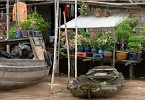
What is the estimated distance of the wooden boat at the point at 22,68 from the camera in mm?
12867

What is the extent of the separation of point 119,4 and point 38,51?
3976 millimetres

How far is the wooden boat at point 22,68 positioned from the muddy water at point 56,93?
0.96ft

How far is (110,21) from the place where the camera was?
15.8 meters

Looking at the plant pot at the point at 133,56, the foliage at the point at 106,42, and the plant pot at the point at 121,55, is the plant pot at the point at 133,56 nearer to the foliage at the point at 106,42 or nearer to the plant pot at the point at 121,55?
the plant pot at the point at 121,55

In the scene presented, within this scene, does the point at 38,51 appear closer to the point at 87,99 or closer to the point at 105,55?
the point at 105,55

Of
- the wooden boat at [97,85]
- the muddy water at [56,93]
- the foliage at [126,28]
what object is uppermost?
the foliage at [126,28]

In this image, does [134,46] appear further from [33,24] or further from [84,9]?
[33,24]

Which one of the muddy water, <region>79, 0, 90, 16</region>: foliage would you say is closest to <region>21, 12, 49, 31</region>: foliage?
<region>79, 0, 90, 16</region>: foliage

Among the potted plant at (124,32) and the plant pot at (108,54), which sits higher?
the potted plant at (124,32)

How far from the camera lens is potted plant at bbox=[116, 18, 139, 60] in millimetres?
14539

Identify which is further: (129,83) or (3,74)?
(129,83)

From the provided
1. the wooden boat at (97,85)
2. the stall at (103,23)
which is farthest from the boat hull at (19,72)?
the stall at (103,23)

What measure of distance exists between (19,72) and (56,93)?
1520 millimetres

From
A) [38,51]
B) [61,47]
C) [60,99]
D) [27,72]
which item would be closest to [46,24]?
[61,47]
